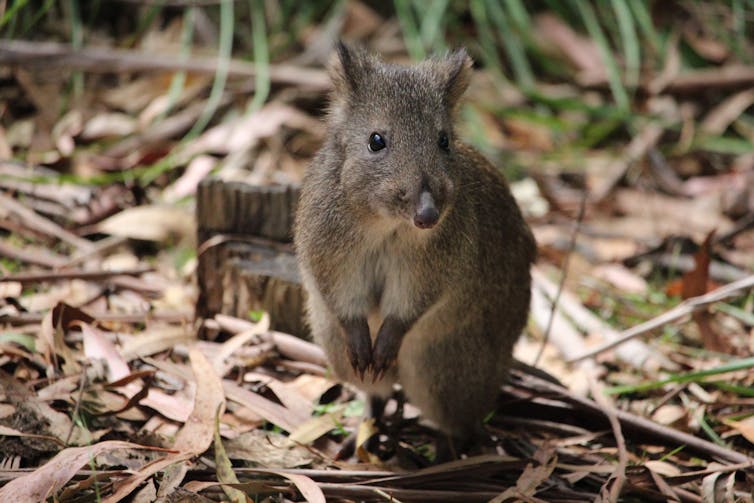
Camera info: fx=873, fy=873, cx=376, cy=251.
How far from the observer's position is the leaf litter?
14.0ft

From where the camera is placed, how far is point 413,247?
4.29 m

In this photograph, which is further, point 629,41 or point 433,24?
point 629,41

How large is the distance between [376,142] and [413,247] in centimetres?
56

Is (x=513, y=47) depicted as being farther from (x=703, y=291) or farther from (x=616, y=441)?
(x=616, y=441)

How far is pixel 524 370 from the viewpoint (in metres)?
5.37

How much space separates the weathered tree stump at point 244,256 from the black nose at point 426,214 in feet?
6.03

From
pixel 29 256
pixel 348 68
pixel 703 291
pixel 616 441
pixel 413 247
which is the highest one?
pixel 348 68

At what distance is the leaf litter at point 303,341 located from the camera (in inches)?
168

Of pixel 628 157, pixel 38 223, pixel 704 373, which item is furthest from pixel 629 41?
pixel 38 223

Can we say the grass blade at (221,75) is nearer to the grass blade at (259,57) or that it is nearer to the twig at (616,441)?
the grass blade at (259,57)

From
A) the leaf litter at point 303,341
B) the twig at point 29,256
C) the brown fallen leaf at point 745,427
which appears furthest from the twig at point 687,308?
the twig at point 29,256

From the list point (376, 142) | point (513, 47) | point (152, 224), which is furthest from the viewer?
point (513, 47)

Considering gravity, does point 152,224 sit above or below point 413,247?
below

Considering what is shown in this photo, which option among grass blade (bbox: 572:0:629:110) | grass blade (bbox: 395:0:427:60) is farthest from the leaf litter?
grass blade (bbox: 395:0:427:60)
